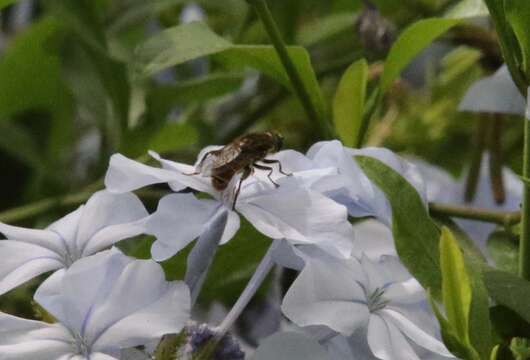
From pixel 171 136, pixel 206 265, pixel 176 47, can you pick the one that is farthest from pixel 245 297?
pixel 171 136

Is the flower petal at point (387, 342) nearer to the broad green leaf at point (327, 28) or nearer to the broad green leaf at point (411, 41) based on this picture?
the broad green leaf at point (411, 41)

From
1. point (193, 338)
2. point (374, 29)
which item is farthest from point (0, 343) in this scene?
point (374, 29)

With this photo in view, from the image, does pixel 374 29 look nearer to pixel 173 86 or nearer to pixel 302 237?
pixel 173 86

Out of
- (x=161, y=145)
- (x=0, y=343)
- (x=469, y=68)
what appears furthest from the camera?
(x=469, y=68)

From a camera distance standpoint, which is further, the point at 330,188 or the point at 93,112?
the point at 93,112

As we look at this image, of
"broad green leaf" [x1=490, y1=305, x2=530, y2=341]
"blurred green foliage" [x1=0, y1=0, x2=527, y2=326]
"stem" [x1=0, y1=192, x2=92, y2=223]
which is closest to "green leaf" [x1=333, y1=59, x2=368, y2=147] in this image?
"blurred green foliage" [x1=0, y1=0, x2=527, y2=326]

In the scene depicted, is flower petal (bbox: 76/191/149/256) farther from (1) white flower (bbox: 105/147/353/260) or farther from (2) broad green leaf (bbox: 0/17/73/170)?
(2) broad green leaf (bbox: 0/17/73/170)
